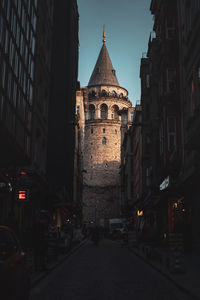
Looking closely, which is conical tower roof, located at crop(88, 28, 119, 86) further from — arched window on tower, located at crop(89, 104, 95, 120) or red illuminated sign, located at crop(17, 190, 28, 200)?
red illuminated sign, located at crop(17, 190, 28, 200)

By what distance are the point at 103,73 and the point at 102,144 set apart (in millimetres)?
19535

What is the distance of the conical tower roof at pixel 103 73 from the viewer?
103188 millimetres

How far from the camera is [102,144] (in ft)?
314

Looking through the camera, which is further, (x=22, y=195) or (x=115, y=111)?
(x=115, y=111)

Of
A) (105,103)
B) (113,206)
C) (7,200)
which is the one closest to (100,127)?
(105,103)

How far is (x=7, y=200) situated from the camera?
69.4 feet

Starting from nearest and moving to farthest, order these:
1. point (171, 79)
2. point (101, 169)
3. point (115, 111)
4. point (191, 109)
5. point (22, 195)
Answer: point (22, 195)
point (191, 109)
point (171, 79)
point (101, 169)
point (115, 111)

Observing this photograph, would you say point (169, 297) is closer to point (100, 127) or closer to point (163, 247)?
point (163, 247)

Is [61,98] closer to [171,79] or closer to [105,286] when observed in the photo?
[171,79]

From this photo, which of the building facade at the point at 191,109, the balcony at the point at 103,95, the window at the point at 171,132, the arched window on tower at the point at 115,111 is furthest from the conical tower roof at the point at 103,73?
the building facade at the point at 191,109

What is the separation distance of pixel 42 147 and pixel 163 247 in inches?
425

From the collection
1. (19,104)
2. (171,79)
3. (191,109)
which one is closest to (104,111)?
→ (171,79)

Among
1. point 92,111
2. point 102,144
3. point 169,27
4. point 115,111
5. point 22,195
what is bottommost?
point 22,195

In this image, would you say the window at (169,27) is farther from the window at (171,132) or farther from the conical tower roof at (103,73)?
the conical tower roof at (103,73)
